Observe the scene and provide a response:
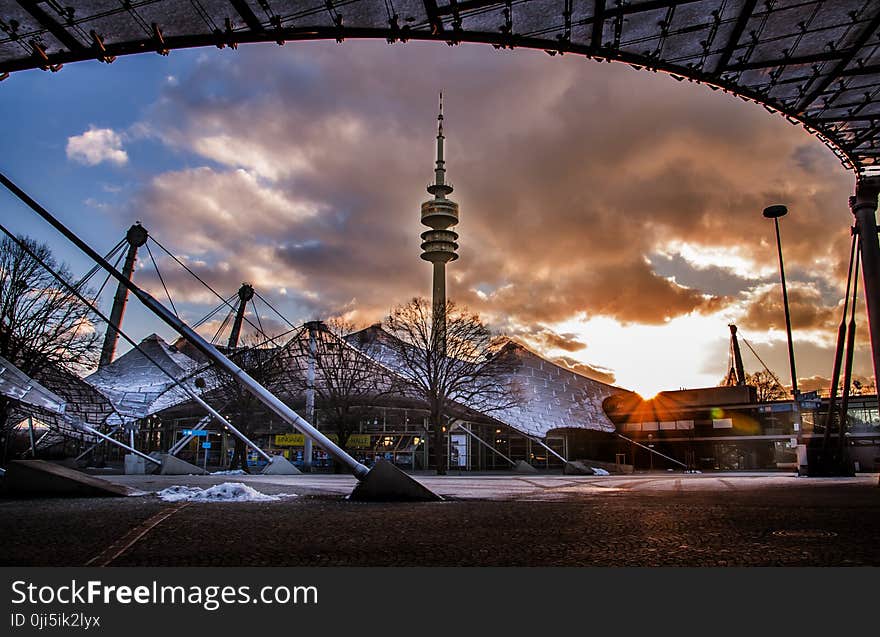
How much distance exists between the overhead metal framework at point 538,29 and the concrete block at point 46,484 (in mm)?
6868

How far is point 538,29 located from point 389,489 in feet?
27.3

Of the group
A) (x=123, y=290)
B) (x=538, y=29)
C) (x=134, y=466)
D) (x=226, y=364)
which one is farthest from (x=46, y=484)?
(x=123, y=290)

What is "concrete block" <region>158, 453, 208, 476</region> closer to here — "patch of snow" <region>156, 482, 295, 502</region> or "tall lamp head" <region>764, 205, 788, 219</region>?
"patch of snow" <region>156, 482, 295, 502</region>

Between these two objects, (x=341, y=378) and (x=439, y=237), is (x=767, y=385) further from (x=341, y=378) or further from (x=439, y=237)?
(x=341, y=378)

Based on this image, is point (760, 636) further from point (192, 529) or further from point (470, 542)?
point (192, 529)

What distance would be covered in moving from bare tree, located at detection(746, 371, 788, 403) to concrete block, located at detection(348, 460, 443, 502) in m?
84.0

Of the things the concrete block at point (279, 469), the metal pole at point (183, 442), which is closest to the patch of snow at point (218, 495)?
the concrete block at point (279, 469)

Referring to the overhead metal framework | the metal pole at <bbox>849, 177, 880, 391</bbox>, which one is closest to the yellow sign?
the metal pole at <bbox>849, 177, 880, 391</bbox>

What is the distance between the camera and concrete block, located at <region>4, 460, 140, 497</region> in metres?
10.9

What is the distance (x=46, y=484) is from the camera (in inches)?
436

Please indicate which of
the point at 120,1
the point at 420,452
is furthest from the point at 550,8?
the point at 420,452

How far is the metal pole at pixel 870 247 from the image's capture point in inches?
563

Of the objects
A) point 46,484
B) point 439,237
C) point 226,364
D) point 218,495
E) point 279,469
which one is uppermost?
point 439,237

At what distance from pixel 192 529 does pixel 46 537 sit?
123cm
